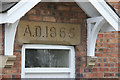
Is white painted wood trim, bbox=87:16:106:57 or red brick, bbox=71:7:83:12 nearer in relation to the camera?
white painted wood trim, bbox=87:16:106:57

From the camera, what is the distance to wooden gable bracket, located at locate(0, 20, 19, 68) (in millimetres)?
4891

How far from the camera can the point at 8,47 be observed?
16.3 feet

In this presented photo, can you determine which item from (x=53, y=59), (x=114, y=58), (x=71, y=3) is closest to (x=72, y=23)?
(x=71, y=3)

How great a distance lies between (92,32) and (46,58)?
898 millimetres

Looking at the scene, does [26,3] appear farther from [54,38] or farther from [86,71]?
[86,71]

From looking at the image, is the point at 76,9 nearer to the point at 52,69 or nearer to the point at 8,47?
the point at 52,69

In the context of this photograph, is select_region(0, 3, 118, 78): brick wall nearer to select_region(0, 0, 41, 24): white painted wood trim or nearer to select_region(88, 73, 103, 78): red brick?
select_region(88, 73, 103, 78): red brick

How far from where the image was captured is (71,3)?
5652 mm

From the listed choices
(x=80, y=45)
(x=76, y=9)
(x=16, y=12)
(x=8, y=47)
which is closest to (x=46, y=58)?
(x=80, y=45)

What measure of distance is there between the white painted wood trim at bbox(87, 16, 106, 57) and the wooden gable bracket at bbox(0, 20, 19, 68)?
1378mm

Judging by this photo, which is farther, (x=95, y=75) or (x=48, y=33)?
(x=95, y=75)

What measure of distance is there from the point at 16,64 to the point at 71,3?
146 centimetres

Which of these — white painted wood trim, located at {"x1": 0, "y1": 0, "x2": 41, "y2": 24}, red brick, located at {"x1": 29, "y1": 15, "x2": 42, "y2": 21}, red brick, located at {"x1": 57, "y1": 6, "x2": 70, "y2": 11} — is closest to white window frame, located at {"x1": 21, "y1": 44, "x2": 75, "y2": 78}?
red brick, located at {"x1": 29, "y1": 15, "x2": 42, "y2": 21}

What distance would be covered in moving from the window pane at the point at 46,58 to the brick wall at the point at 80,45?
7.6 inches
